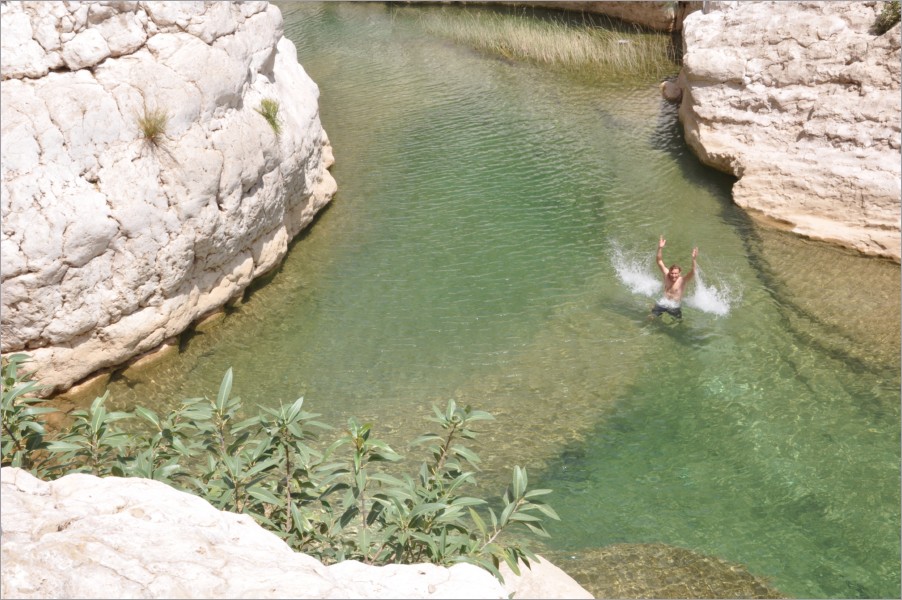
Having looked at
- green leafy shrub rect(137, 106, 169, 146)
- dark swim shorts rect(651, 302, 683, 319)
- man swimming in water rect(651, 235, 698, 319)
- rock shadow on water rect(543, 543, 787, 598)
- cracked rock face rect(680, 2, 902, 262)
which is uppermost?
green leafy shrub rect(137, 106, 169, 146)

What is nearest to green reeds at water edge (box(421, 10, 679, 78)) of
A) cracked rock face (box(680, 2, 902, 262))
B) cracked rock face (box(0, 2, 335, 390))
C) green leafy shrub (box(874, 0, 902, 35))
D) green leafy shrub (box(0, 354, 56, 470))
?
cracked rock face (box(680, 2, 902, 262))

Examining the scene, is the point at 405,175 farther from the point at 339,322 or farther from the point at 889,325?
the point at 889,325

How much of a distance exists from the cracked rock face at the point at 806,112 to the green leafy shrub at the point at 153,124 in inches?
335

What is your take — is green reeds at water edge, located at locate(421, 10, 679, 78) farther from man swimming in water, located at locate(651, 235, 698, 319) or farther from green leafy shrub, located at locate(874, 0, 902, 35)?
man swimming in water, located at locate(651, 235, 698, 319)

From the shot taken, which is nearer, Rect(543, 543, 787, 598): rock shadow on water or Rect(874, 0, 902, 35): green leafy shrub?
Rect(543, 543, 787, 598): rock shadow on water

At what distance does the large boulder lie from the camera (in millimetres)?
→ 3502

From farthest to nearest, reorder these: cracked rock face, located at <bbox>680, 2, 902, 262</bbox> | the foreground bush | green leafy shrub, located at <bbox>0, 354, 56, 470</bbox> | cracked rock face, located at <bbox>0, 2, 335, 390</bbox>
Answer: cracked rock face, located at <bbox>680, 2, 902, 262</bbox>
cracked rock face, located at <bbox>0, 2, 335, 390</bbox>
green leafy shrub, located at <bbox>0, 354, 56, 470</bbox>
the foreground bush

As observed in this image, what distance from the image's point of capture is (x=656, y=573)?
23.5 feet

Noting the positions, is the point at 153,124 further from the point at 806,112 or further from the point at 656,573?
the point at 806,112

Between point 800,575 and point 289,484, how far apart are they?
182 inches

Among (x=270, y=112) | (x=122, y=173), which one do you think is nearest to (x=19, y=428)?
(x=122, y=173)

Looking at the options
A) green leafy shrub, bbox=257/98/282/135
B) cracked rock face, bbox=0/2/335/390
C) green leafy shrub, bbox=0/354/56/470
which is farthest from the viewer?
green leafy shrub, bbox=257/98/282/135

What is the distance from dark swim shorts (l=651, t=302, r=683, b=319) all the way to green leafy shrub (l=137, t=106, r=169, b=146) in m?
6.31

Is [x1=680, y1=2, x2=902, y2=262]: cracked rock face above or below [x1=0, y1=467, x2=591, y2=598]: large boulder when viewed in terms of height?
below
